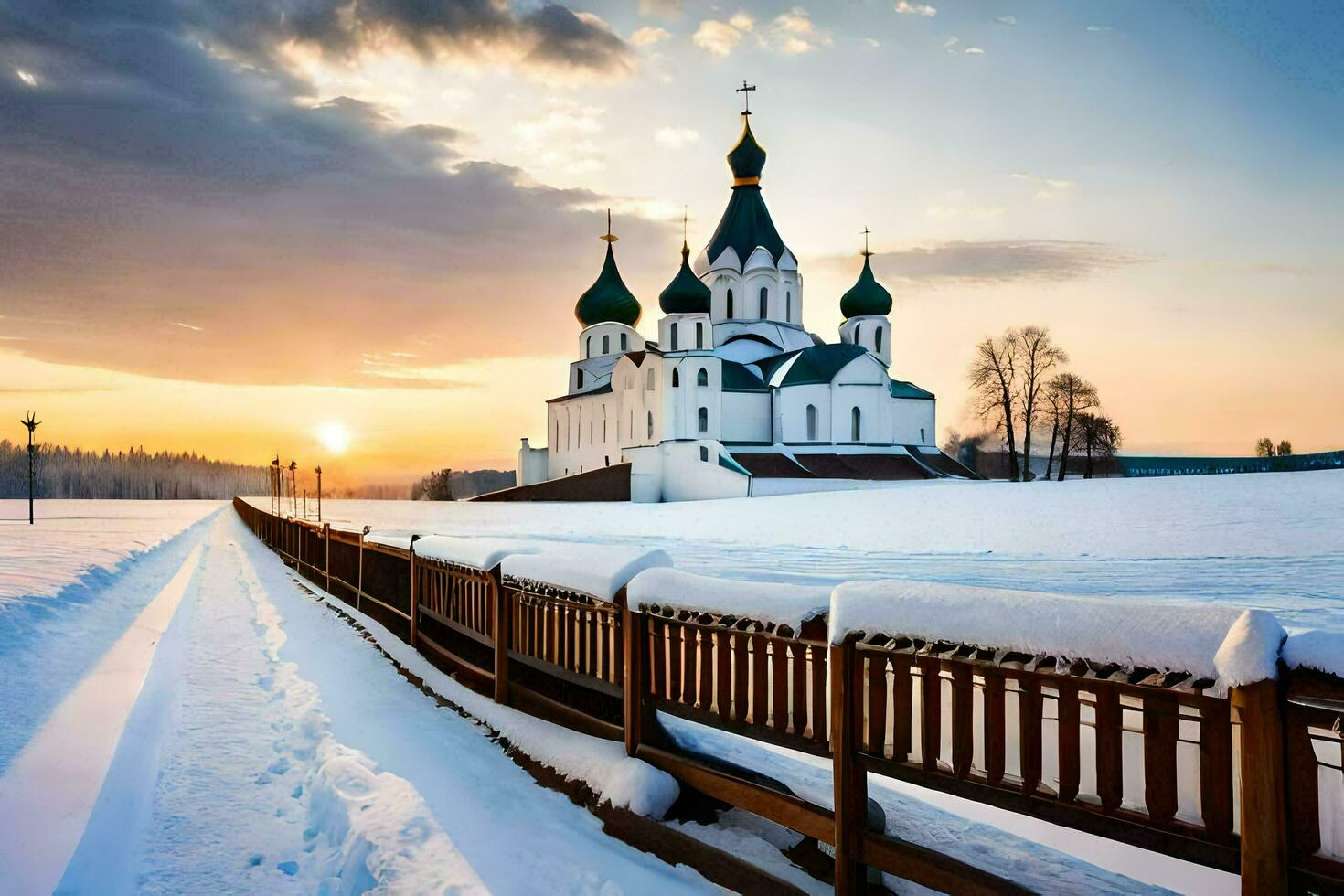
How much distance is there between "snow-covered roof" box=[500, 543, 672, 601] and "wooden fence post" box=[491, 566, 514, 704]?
0.48 m

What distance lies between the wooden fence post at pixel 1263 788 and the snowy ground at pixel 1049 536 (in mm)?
7541

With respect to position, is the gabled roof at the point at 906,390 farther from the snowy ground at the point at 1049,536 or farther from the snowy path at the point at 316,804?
the snowy path at the point at 316,804

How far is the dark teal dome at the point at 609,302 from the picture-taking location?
54.5 metres

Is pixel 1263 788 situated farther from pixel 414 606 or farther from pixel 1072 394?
pixel 1072 394

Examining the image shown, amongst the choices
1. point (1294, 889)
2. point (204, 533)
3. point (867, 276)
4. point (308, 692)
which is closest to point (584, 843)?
point (1294, 889)

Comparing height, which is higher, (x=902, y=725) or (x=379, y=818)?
(x=902, y=725)

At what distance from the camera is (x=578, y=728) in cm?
519

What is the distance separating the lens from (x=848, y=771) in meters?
3.22

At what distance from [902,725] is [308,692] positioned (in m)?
5.34

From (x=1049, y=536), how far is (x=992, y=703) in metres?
16.7

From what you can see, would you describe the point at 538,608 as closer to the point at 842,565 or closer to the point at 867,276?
the point at 842,565

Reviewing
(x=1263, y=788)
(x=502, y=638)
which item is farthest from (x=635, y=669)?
(x=1263, y=788)

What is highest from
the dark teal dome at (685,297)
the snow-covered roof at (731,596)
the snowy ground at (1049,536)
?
the dark teal dome at (685,297)

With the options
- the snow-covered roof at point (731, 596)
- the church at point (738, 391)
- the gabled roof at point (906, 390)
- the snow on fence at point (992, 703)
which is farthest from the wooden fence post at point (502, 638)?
the gabled roof at point (906, 390)
